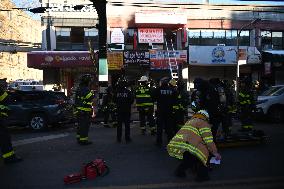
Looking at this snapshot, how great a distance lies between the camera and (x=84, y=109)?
1176cm

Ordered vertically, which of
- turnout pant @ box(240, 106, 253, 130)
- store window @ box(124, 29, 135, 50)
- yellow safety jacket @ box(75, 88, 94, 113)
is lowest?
turnout pant @ box(240, 106, 253, 130)

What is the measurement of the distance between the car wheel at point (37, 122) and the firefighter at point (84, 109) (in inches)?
177

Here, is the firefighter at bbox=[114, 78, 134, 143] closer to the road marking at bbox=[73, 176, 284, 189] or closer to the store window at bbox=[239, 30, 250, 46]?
the road marking at bbox=[73, 176, 284, 189]

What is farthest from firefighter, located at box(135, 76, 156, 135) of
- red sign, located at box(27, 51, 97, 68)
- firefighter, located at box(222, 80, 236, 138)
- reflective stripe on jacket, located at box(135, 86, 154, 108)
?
red sign, located at box(27, 51, 97, 68)

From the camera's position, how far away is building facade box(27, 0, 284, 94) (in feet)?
96.8

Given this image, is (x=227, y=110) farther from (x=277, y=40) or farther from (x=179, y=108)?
(x=277, y=40)

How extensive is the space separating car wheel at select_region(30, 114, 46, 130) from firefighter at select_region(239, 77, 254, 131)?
742 cm

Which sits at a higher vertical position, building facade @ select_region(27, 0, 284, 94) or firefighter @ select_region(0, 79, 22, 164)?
building facade @ select_region(27, 0, 284, 94)

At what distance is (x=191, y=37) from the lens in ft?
104

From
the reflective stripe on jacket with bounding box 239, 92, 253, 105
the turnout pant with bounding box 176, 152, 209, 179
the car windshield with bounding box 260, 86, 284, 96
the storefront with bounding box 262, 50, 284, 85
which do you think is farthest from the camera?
the storefront with bounding box 262, 50, 284, 85

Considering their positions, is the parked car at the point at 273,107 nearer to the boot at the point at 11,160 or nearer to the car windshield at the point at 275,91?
the car windshield at the point at 275,91

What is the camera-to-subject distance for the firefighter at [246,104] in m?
13.1

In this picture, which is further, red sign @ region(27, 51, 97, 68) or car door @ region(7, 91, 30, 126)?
red sign @ region(27, 51, 97, 68)

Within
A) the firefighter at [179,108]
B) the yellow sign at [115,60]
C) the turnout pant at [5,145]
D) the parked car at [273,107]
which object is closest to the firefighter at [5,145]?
the turnout pant at [5,145]
